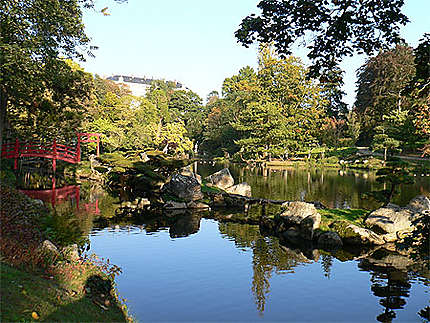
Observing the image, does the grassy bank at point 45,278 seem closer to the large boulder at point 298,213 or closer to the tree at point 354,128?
the large boulder at point 298,213

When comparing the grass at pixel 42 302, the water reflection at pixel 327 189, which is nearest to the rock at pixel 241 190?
the water reflection at pixel 327 189

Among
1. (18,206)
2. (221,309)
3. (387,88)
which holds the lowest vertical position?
(221,309)

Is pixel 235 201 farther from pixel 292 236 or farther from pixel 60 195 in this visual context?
pixel 60 195

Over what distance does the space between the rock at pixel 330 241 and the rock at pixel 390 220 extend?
5.83 ft

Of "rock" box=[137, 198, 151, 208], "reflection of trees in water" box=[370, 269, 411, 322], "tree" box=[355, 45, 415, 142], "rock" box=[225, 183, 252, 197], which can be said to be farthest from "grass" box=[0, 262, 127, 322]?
"tree" box=[355, 45, 415, 142]

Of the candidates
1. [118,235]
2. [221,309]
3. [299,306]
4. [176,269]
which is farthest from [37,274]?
[118,235]

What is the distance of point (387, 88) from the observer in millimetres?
50375

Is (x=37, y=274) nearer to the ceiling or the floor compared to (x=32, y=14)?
nearer to the floor

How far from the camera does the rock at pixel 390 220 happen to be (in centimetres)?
1459

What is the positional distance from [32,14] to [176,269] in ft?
37.1

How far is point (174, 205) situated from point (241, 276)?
10.9 metres

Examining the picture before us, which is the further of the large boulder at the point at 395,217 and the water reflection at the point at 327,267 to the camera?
the large boulder at the point at 395,217

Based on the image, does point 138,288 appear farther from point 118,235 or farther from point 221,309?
point 118,235

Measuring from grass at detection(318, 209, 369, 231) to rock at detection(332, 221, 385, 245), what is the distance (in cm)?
68
